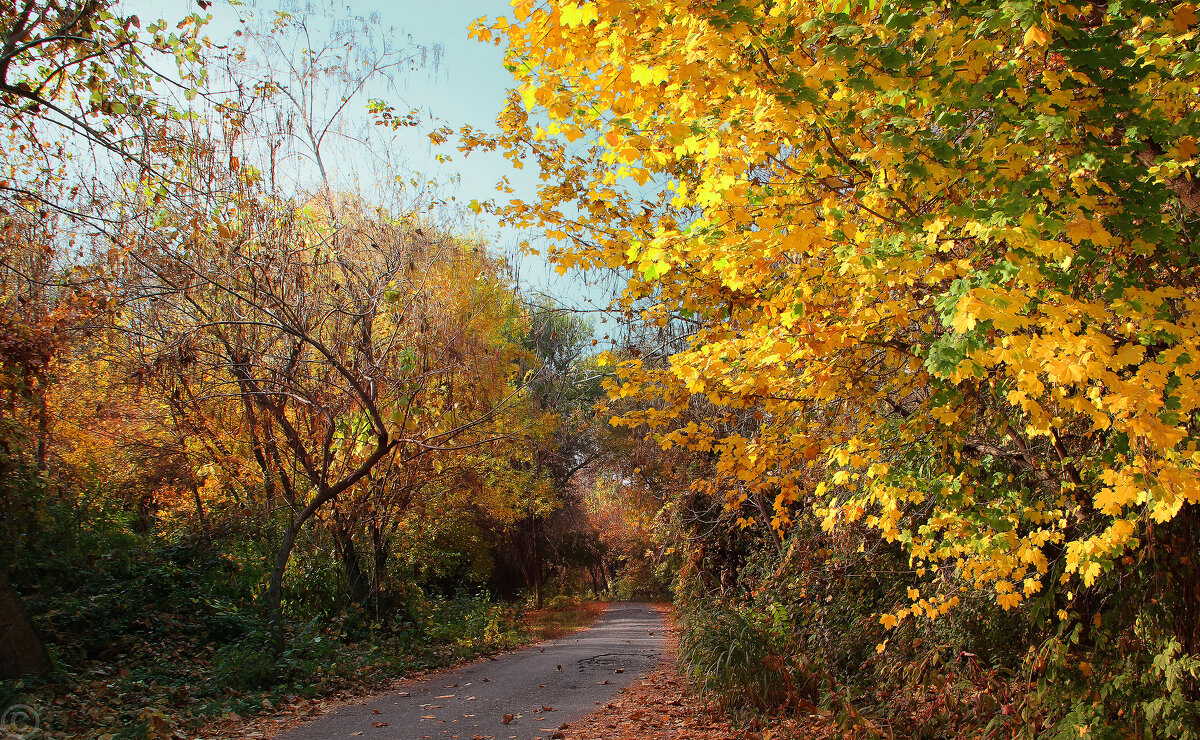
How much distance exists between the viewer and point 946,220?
2.98 m

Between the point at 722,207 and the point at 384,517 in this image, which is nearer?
the point at 722,207

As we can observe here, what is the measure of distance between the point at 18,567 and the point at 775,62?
9.99 m

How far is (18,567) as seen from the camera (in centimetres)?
816

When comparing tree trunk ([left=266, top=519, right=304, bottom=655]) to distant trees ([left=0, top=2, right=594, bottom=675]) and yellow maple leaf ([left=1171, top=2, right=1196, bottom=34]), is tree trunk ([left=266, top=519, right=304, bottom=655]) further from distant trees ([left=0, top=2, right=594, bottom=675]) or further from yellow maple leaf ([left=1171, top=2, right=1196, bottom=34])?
yellow maple leaf ([left=1171, top=2, right=1196, bottom=34])

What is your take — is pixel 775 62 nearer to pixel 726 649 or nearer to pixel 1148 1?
pixel 1148 1

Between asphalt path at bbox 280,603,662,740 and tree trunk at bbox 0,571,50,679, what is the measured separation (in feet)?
8.95

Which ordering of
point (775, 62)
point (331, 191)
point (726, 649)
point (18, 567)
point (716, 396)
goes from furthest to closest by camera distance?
point (331, 191) → point (18, 567) → point (726, 649) → point (716, 396) → point (775, 62)

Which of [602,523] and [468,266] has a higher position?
[468,266]

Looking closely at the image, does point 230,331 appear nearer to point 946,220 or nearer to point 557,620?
point 946,220

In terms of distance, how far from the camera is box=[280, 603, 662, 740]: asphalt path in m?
6.13

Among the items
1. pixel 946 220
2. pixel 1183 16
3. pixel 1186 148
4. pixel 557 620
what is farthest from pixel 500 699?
pixel 557 620

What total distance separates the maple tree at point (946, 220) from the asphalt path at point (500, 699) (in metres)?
3.51

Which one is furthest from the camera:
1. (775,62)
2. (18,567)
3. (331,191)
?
(331,191)

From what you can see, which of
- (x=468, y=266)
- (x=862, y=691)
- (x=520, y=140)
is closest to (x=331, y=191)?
(x=468, y=266)
